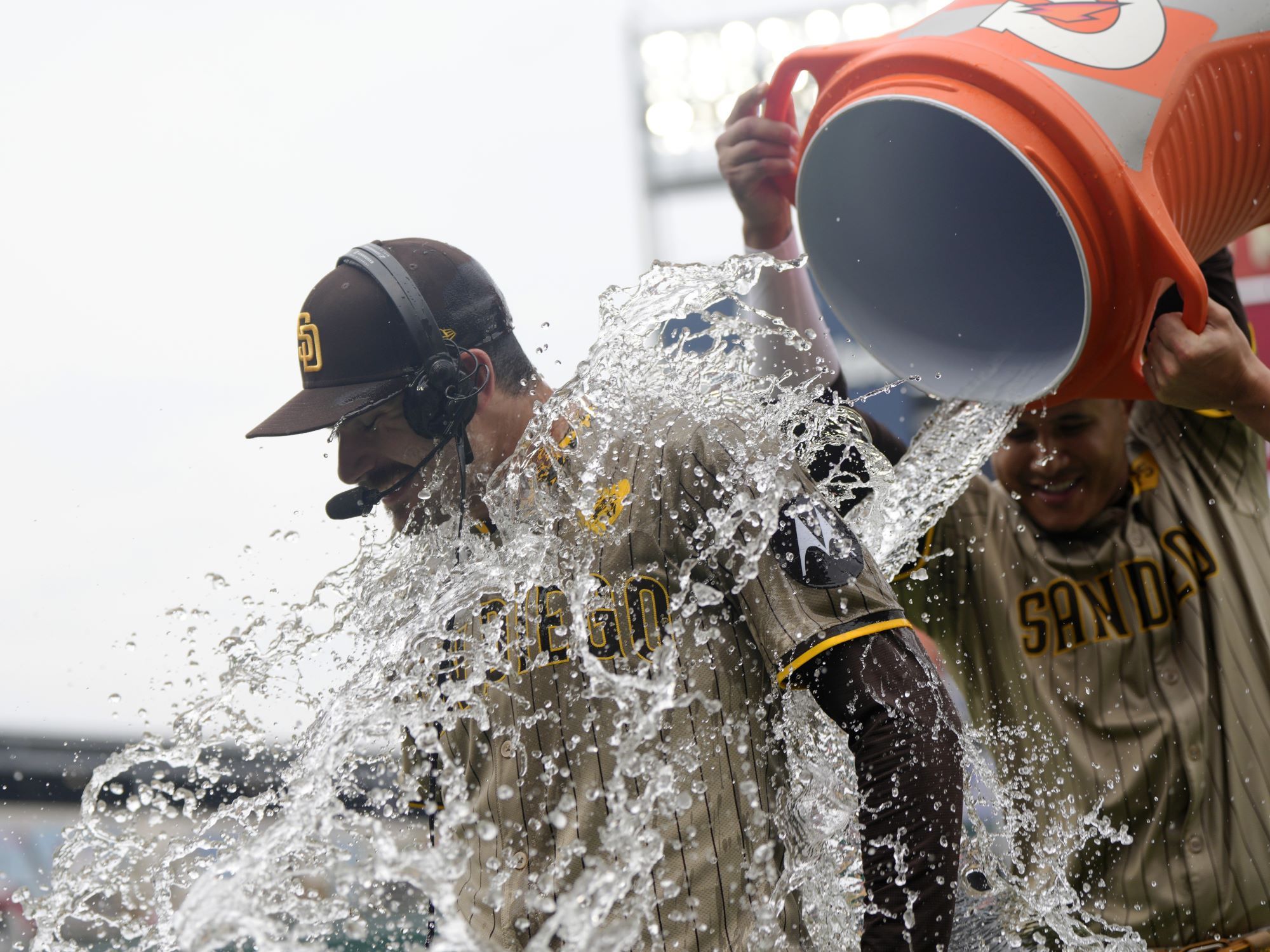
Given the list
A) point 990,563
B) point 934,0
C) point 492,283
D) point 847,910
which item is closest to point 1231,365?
point 990,563

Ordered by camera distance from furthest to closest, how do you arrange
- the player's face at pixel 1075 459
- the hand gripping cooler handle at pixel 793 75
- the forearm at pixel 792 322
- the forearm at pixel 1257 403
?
the player's face at pixel 1075 459
the forearm at pixel 792 322
the hand gripping cooler handle at pixel 793 75
the forearm at pixel 1257 403

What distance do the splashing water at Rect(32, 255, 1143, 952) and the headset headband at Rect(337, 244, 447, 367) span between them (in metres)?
0.21

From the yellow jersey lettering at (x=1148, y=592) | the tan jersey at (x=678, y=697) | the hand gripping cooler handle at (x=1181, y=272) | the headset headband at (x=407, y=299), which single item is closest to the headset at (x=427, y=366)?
the headset headband at (x=407, y=299)

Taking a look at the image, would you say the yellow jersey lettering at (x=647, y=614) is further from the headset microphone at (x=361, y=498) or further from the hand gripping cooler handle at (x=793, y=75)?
the hand gripping cooler handle at (x=793, y=75)

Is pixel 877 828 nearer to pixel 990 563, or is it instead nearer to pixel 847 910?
pixel 847 910

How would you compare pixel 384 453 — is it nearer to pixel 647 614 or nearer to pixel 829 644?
pixel 647 614

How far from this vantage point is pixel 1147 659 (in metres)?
2.16

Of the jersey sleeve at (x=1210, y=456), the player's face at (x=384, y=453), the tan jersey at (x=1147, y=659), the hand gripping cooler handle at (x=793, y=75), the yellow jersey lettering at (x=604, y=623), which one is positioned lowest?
the tan jersey at (x=1147, y=659)

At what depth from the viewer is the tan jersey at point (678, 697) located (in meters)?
1.48

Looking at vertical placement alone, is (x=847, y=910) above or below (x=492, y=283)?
below

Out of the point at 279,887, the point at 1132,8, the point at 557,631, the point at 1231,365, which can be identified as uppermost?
the point at 1132,8

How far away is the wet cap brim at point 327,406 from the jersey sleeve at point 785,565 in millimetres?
518

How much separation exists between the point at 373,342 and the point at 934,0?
11254 mm

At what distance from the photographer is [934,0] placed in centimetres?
1161
